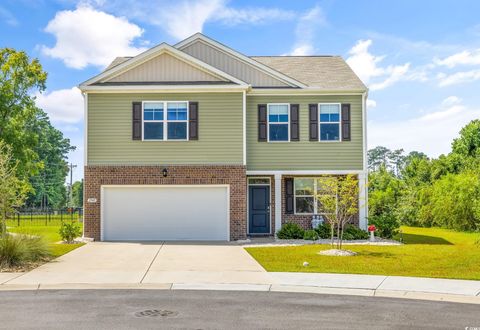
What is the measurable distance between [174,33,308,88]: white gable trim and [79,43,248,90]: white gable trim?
178cm

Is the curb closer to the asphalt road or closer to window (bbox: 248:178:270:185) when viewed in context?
the asphalt road

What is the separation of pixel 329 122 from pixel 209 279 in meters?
11.5

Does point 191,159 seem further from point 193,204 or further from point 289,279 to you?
point 289,279

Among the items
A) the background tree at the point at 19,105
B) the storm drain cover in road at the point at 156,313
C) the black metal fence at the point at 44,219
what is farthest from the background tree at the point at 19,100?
the storm drain cover in road at the point at 156,313

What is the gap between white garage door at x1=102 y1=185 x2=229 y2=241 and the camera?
20.2 m

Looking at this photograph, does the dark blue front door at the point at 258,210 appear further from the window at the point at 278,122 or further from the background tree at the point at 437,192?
the background tree at the point at 437,192

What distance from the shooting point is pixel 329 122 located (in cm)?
2114

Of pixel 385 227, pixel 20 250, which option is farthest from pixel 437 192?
pixel 20 250

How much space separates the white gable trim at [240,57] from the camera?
21297 mm

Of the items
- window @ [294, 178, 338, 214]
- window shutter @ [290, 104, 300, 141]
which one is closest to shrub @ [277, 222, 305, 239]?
Result: window @ [294, 178, 338, 214]

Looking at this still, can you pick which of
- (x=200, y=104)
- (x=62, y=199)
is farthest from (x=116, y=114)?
(x=62, y=199)

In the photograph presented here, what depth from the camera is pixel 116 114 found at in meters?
20.2

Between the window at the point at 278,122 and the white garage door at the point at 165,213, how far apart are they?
3.05m

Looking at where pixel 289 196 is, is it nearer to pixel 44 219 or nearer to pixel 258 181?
pixel 258 181
